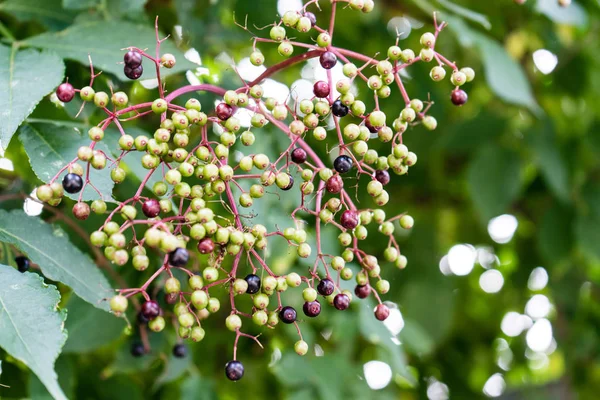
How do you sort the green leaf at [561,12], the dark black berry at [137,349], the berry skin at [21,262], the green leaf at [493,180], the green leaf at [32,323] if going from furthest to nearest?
the green leaf at [493,180], the green leaf at [561,12], the dark black berry at [137,349], the berry skin at [21,262], the green leaf at [32,323]

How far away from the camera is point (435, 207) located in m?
2.76

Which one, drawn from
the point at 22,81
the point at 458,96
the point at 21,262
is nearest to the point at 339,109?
the point at 458,96

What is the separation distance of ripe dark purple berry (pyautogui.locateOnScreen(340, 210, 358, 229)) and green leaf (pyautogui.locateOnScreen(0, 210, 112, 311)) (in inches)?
14.6

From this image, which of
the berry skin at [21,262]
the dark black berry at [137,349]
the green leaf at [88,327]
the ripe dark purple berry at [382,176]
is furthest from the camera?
the dark black berry at [137,349]

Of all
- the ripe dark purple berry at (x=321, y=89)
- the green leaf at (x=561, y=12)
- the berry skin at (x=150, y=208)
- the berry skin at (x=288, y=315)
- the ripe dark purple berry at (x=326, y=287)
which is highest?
the ripe dark purple berry at (x=321, y=89)

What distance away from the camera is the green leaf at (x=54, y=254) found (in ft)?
3.08

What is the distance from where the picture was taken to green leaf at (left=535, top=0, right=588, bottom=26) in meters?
1.64

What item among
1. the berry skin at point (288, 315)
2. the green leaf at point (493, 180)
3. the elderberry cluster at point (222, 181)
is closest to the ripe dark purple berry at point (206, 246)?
the elderberry cluster at point (222, 181)

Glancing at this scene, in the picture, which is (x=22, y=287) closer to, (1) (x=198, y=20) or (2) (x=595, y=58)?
(1) (x=198, y=20)

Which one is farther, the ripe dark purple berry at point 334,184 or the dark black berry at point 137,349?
the dark black berry at point 137,349

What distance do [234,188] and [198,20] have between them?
56 centimetres

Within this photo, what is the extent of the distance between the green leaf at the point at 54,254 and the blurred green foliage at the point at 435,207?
0.36 ft

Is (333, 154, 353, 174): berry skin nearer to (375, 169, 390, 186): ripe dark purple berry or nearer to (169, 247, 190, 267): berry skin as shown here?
(375, 169, 390, 186): ripe dark purple berry

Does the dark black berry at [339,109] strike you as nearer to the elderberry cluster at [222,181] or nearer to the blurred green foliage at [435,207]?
the elderberry cluster at [222,181]
